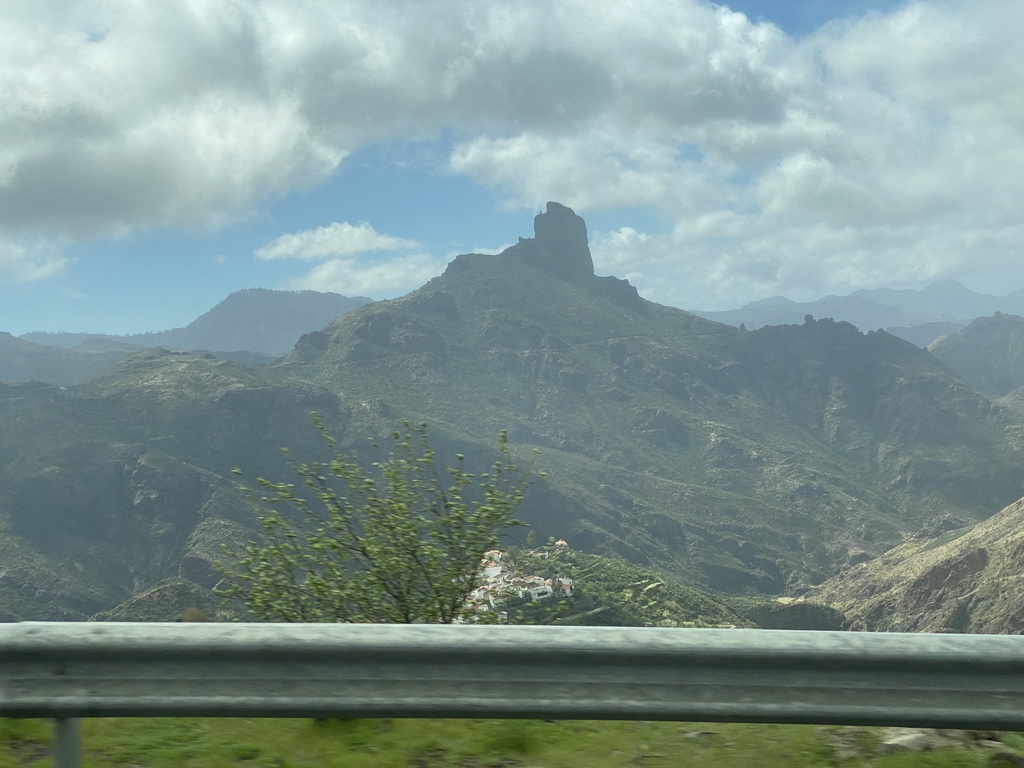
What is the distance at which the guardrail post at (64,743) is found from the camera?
3826 mm

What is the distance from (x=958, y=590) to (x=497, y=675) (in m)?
115

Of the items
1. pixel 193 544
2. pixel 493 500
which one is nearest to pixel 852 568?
pixel 193 544

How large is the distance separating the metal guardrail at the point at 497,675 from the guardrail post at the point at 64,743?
0.25 ft

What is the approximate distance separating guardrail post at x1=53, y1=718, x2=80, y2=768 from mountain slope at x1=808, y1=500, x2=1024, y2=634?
87466 mm

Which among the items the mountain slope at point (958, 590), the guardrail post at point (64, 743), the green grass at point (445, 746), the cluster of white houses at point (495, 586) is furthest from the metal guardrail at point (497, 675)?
the mountain slope at point (958, 590)

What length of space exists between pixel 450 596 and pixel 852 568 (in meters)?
200

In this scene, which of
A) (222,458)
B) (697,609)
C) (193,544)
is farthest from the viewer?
(222,458)

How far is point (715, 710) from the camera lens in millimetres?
3879

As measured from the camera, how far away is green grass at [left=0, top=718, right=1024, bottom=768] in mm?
4203

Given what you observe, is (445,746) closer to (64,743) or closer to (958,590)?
(64,743)

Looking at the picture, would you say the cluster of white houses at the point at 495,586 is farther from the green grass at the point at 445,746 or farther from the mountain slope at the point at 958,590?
the mountain slope at the point at 958,590

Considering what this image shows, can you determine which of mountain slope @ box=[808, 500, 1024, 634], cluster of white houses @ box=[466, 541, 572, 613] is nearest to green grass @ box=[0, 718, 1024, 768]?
cluster of white houses @ box=[466, 541, 572, 613]

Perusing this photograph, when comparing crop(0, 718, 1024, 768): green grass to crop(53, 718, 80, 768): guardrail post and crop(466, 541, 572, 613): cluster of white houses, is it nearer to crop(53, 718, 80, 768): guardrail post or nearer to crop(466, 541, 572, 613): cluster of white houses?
crop(53, 718, 80, 768): guardrail post

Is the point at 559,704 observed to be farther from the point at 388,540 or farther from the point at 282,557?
the point at 282,557
